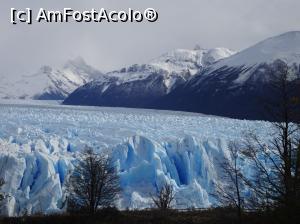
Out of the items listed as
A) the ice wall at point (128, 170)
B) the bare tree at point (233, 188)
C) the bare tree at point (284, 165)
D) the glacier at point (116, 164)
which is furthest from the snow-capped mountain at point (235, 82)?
the bare tree at point (284, 165)

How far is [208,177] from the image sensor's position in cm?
2873

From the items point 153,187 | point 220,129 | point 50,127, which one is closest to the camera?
point 153,187

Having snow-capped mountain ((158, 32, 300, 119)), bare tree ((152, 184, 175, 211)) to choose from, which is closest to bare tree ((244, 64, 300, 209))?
bare tree ((152, 184, 175, 211))

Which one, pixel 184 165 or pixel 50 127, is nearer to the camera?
pixel 184 165

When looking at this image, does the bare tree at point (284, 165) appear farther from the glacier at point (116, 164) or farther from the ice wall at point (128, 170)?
the ice wall at point (128, 170)

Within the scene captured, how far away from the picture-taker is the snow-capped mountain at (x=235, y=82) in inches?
4889

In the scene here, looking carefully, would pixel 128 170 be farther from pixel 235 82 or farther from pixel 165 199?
pixel 235 82

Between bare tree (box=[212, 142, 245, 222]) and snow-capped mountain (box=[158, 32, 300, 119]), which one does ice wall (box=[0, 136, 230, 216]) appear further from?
snow-capped mountain (box=[158, 32, 300, 119])

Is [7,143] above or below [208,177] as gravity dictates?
above

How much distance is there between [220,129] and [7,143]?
66.3 feet

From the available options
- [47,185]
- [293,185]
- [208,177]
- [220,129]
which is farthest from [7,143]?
[293,185]

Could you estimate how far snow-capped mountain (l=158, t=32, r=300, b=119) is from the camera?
124188 mm

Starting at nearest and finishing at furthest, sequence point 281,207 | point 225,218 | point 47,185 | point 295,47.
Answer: point 281,207 → point 225,218 → point 47,185 → point 295,47

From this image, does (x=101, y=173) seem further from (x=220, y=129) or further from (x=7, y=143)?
(x=220, y=129)
